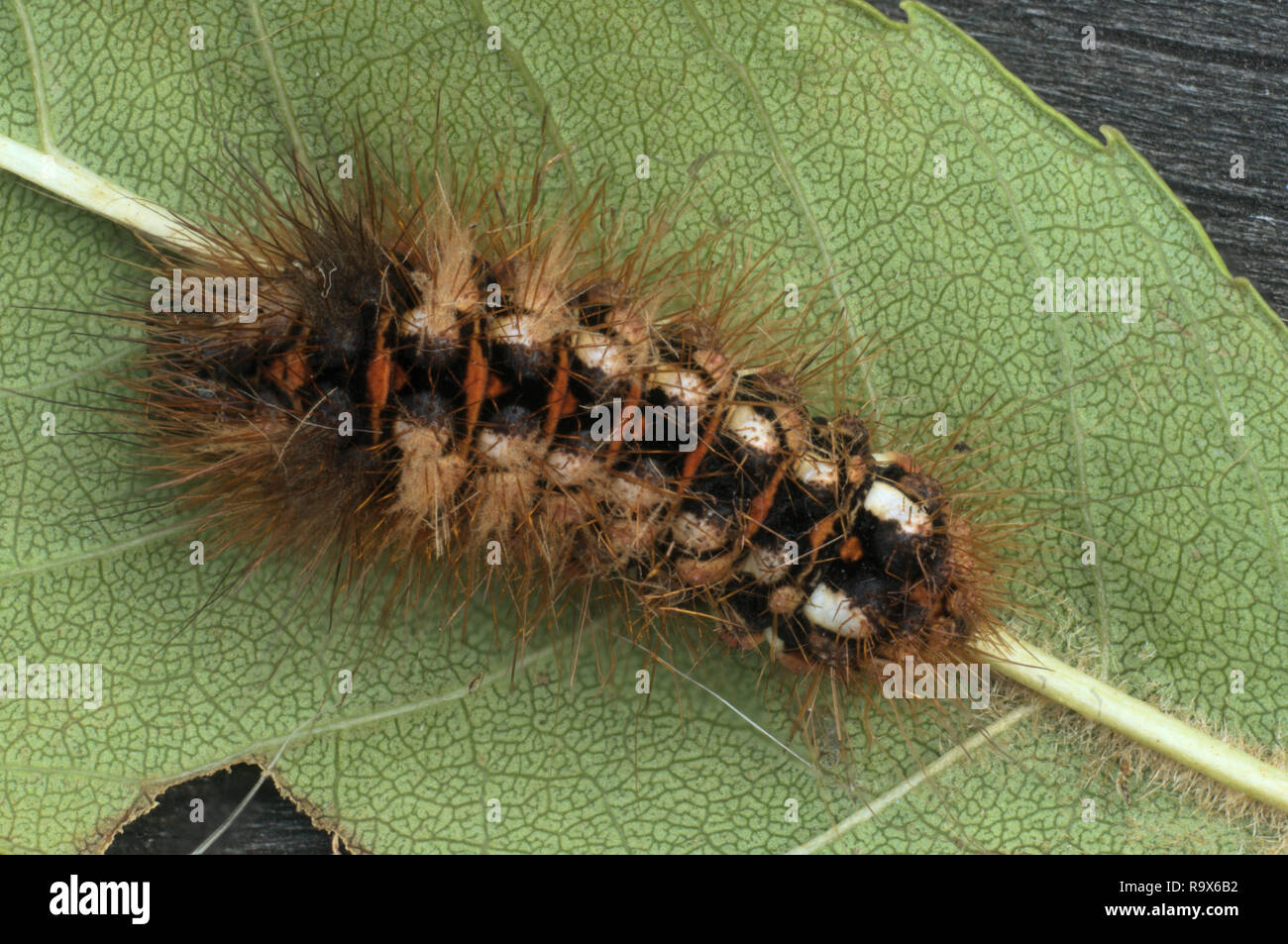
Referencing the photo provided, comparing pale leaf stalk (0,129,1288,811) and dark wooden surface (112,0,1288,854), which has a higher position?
dark wooden surface (112,0,1288,854)

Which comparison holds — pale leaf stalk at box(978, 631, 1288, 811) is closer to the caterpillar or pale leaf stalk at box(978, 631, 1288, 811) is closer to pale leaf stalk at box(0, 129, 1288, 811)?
pale leaf stalk at box(0, 129, 1288, 811)

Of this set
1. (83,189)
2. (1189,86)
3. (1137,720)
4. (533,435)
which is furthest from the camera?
(1189,86)

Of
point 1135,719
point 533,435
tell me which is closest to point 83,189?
point 533,435

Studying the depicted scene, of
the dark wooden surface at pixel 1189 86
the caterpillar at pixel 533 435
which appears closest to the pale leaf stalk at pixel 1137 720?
the caterpillar at pixel 533 435

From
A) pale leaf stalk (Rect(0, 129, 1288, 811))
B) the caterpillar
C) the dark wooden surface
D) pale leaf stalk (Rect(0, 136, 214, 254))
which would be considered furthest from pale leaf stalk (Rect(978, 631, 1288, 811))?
pale leaf stalk (Rect(0, 136, 214, 254))

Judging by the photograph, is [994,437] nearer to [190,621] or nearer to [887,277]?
[887,277]

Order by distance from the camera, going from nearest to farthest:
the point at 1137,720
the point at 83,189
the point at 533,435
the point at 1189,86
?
1. the point at 533,435
2. the point at 83,189
3. the point at 1137,720
4. the point at 1189,86

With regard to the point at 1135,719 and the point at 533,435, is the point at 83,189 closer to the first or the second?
the point at 533,435

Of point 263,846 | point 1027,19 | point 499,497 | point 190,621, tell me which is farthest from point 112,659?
point 1027,19
